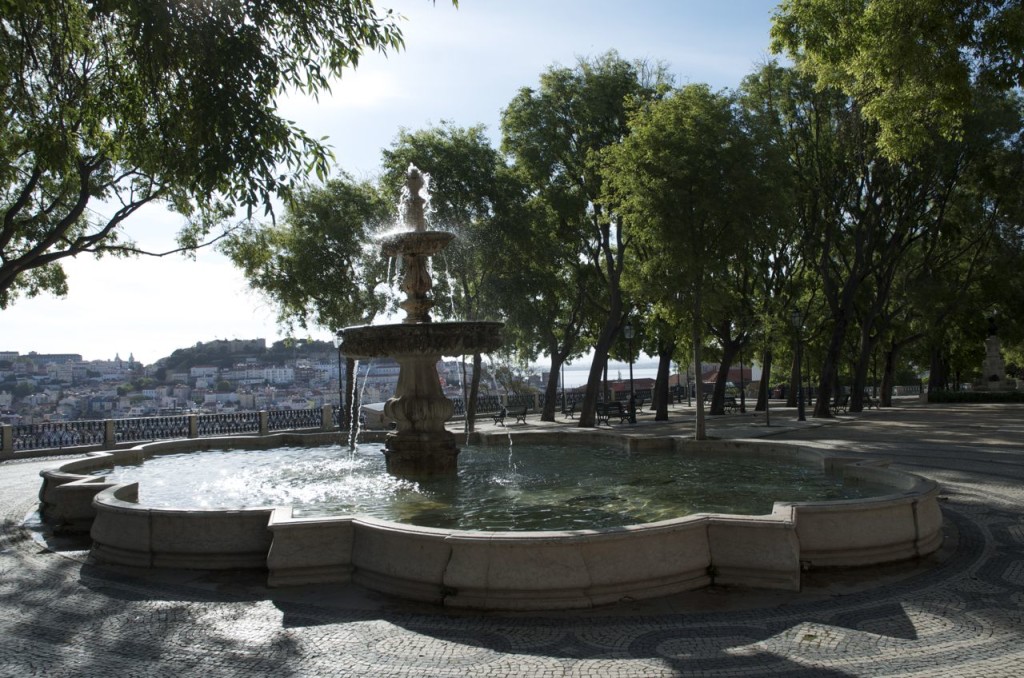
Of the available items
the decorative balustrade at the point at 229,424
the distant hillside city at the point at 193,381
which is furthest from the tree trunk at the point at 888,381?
the decorative balustrade at the point at 229,424

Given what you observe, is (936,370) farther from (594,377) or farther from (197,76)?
(197,76)

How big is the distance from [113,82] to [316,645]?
26.1 ft

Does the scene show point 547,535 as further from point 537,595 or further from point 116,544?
point 116,544

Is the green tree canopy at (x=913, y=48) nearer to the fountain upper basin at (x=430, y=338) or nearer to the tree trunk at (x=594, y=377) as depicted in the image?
the fountain upper basin at (x=430, y=338)

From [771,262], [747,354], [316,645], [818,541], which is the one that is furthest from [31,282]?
[747,354]

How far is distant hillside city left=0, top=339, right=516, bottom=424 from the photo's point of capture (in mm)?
45812

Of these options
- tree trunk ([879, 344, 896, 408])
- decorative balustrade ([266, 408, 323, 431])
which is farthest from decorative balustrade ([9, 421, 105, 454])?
tree trunk ([879, 344, 896, 408])

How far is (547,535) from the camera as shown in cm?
584

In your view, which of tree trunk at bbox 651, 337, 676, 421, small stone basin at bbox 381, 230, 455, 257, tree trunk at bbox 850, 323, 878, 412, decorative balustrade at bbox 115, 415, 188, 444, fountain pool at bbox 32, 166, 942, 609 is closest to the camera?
fountain pool at bbox 32, 166, 942, 609

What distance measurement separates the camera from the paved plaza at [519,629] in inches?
185

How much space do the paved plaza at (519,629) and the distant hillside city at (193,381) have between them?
37.1m

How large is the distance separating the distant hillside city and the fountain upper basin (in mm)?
32415

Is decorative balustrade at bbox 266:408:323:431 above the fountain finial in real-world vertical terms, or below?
below

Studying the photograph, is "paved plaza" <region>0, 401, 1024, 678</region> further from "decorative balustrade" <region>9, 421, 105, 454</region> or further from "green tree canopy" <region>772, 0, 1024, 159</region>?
"decorative balustrade" <region>9, 421, 105, 454</region>
